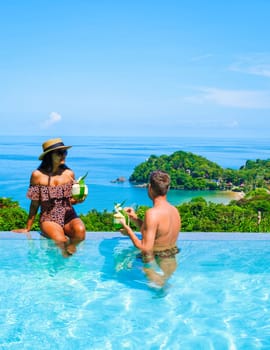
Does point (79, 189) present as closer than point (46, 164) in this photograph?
Yes

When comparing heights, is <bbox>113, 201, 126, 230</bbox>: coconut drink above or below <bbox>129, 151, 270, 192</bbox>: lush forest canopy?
above

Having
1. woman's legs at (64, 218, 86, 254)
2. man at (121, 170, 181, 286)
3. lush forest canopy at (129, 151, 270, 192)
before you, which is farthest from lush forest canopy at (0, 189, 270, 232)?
lush forest canopy at (129, 151, 270, 192)

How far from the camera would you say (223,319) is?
379 cm

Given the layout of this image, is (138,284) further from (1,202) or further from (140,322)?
(1,202)

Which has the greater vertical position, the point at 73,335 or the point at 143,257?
the point at 143,257

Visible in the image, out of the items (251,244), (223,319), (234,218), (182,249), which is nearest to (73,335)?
(223,319)

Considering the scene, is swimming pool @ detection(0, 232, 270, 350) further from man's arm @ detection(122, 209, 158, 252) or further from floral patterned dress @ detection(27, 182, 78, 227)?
man's arm @ detection(122, 209, 158, 252)

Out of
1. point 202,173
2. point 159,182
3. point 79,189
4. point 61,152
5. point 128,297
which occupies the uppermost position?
point 61,152

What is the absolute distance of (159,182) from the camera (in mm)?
4176

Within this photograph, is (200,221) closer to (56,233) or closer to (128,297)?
(56,233)

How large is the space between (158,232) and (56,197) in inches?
57.8

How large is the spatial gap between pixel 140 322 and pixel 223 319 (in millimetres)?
691

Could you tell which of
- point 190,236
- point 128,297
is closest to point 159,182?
point 128,297

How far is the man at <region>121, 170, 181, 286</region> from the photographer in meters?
4.09
